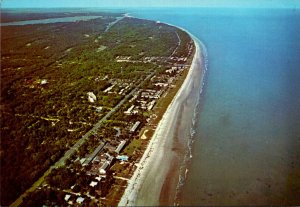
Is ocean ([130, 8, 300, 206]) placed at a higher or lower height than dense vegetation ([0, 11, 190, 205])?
lower

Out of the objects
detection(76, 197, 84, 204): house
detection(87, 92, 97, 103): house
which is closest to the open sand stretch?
detection(76, 197, 84, 204): house

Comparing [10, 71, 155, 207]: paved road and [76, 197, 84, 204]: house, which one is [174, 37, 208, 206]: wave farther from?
[10, 71, 155, 207]: paved road

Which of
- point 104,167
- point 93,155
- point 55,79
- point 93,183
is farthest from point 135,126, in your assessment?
point 55,79

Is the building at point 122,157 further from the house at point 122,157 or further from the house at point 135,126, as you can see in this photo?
the house at point 135,126

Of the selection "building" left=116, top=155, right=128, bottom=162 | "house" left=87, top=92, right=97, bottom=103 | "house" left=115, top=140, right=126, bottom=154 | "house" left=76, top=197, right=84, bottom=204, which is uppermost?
"house" left=87, top=92, right=97, bottom=103

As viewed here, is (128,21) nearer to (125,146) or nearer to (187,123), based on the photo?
(187,123)

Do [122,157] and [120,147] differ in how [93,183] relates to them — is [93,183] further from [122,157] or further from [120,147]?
[120,147]

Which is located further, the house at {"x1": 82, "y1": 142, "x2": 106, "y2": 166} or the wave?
the house at {"x1": 82, "y1": 142, "x2": 106, "y2": 166}
